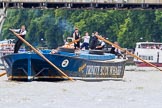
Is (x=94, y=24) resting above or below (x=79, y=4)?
below

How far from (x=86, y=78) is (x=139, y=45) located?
152 feet

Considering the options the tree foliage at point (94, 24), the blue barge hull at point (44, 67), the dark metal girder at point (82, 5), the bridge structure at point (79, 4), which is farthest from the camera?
the tree foliage at point (94, 24)

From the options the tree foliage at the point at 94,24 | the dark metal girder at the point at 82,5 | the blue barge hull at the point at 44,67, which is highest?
the dark metal girder at the point at 82,5

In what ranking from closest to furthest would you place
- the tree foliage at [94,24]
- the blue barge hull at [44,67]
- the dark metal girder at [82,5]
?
the blue barge hull at [44,67] < the dark metal girder at [82,5] < the tree foliage at [94,24]

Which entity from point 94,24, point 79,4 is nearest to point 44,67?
point 79,4

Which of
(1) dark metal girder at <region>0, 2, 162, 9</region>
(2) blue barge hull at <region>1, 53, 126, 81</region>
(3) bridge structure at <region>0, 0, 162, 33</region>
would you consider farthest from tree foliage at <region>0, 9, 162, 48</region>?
(2) blue barge hull at <region>1, 53, 126, 81</region>

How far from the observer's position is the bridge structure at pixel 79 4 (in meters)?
88.7

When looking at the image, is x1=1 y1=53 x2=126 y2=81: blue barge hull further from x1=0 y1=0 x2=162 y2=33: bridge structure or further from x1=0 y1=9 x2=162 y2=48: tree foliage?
x1=0 y1=9 x2=162 y2=48: tree foliage

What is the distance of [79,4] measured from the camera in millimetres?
91250

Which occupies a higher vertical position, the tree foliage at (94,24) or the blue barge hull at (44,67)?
the blue barge hull at (44,67)

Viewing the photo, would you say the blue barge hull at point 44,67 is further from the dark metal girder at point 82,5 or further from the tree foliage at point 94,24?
the tree foliage at point 94,24

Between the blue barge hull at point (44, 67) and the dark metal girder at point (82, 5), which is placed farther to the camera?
the dark metal girder at point (82, 5)

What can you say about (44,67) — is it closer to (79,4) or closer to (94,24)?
(79,4)

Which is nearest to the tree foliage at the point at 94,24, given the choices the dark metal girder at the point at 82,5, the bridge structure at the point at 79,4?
the dark metal girder at the point at 82,5
